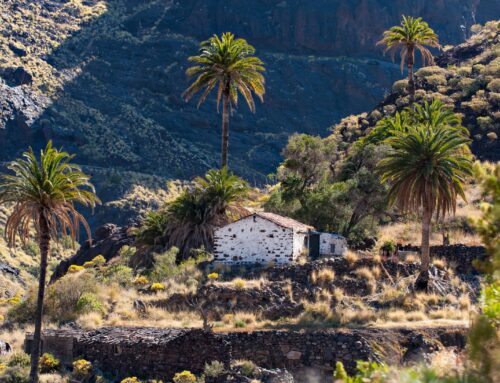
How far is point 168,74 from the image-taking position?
14562cm

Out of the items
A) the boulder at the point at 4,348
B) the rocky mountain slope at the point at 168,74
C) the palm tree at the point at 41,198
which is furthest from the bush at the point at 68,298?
the rocky mountain slope at the point at 168,74

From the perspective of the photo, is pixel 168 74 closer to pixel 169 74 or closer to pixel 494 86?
pixel 169 74

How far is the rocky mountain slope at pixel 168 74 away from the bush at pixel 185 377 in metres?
74.9

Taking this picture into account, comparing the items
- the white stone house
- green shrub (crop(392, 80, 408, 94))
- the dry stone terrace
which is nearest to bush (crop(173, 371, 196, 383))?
the dry stone terrace

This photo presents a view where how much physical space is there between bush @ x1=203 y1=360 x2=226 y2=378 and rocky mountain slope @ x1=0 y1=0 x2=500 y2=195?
75.3 m

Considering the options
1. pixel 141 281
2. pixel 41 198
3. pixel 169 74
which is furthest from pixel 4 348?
pixel 169 74

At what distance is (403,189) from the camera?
1652 inches

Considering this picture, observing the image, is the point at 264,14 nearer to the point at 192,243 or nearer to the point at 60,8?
the point at 60,8

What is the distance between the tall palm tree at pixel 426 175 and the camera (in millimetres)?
41438

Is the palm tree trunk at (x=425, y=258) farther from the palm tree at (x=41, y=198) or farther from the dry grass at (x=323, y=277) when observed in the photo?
the palm tree at (x=41, y=198)

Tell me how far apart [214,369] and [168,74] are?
375 ft

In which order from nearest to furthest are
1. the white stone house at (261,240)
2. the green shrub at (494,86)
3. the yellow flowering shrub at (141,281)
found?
the yellow flowering shrub at (141,281), the white stone house at (261,240), the green shrub at (494,86)

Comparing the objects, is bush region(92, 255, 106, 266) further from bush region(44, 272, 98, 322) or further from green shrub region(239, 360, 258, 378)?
green shrub region(239, 360, 258, 378)

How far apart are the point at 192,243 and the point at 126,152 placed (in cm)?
6917
